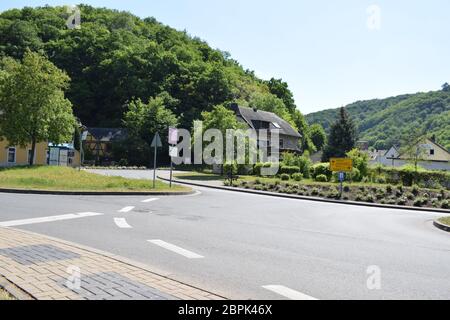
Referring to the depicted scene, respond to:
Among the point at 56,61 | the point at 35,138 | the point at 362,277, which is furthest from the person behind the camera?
the point at 56,61

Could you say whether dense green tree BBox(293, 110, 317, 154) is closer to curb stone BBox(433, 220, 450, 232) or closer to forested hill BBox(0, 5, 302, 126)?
forested hill BBox(0, 5, 302, 126)

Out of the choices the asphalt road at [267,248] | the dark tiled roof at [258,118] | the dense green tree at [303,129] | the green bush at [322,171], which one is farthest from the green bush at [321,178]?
the dense green tree at [303,129]

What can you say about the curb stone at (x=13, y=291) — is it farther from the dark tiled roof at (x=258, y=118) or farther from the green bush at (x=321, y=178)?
the dark tiled roof at (x=258, y=118)

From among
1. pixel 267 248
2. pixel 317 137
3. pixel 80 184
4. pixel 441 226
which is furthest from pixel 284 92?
pixel 267 248

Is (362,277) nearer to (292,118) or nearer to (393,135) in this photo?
(292,118)

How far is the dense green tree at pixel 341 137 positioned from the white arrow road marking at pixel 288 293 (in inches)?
2757

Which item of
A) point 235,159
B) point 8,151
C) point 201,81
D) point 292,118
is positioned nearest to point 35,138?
point 8,151

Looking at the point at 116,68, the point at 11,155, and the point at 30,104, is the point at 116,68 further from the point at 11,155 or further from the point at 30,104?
the point at 30,104

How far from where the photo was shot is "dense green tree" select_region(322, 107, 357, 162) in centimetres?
7369

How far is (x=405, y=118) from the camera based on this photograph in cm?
11156

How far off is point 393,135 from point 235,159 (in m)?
76.3

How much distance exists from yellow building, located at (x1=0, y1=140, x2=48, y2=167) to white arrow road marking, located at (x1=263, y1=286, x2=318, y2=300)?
150ft

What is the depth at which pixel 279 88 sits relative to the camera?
113938 millimetres
